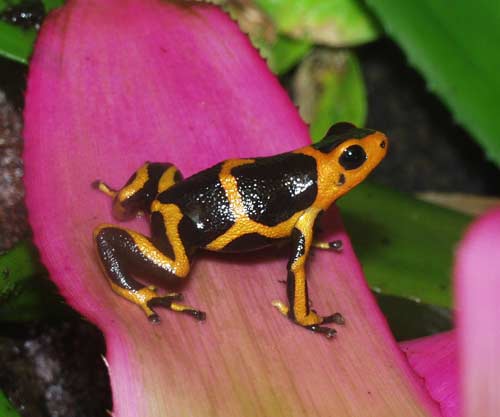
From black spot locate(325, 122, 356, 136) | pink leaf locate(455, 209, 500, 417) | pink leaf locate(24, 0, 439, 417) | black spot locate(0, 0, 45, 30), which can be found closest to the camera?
pink leaf locate(455, 209, 500, 417)

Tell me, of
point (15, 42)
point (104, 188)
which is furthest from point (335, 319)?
point (15, 42)

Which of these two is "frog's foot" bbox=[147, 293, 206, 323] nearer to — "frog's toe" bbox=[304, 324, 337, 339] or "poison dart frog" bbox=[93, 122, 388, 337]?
"poison dart frog" bbox=[93, 122, 388, 337]

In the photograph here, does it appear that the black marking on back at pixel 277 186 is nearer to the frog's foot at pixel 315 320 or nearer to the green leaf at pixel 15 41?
the frog's foot at pixel 315 320

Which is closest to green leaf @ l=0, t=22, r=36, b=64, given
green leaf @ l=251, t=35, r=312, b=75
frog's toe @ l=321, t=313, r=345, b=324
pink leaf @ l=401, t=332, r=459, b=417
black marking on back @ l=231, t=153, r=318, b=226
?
black marking on back @ l=231, t=153, r=318, b=226

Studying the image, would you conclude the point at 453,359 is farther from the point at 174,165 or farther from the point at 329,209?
the point at 174,165

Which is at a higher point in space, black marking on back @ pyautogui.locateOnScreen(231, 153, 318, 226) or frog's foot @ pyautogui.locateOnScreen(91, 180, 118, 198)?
frog's foot @ pyautogui.locateOnScreen(91, 180, 118, 198)

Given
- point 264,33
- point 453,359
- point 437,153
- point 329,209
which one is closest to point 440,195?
point 437,153
